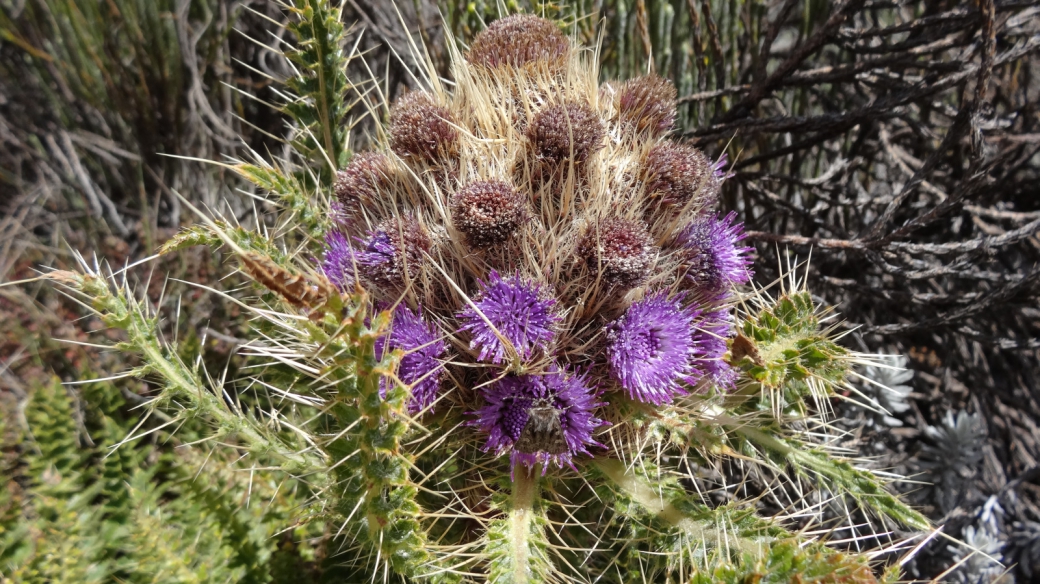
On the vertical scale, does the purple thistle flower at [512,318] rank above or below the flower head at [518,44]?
below

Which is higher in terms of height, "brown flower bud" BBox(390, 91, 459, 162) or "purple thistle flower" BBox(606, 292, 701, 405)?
"brown flower bud" BBox(390, 91, 459, 162)

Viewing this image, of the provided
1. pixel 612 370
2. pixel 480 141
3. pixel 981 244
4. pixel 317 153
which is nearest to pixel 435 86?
pixel 480 141


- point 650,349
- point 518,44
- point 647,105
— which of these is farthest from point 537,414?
point 518,44

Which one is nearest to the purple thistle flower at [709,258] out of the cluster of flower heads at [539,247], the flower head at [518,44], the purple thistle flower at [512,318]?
the cluster of flower heads at [539,247]

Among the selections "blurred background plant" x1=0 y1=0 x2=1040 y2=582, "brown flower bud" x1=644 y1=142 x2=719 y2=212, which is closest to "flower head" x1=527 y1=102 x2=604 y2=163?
"brown flower bud" x1=644 y1=142 x2=719 y2=212

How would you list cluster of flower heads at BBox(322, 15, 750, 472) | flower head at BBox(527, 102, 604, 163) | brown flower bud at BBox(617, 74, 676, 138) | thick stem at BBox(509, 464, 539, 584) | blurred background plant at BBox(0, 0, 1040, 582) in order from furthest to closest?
1. blurred background plant at BBox(0, 0, 1040, 582)
2. brown flower bud at BBox(617, 74, 676, 138)
3. flower head at BBox(527, 102, 604, 163)
4. cluster of flower heads at BBox(322, 15, 750, 472)
5. thick stem at BBox(509, 464, 539, 584)

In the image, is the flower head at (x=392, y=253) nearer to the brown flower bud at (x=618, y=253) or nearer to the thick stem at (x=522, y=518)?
the brown flower bud at (x=618, y=253)

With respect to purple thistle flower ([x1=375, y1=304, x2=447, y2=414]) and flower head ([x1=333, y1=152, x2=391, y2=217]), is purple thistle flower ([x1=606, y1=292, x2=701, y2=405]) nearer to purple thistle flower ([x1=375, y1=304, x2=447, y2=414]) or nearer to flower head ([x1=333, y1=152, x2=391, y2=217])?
purple thistle flower ([x1=375, y1=304, x2=447, y2=414])

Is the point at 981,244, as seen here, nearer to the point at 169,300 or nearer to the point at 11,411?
the point at 169,300
